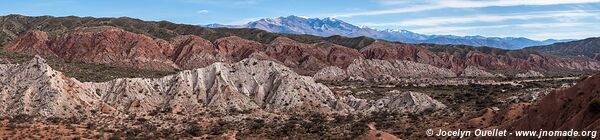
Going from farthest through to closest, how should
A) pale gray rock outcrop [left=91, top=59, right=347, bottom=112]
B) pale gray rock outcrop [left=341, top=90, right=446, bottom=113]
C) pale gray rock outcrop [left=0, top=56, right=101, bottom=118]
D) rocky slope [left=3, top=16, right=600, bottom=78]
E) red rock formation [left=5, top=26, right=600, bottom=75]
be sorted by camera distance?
rocky slope [left=3, top=16, right=600, bottom=78]
red rock formation [left=5, top=26, right=600, bottom=75]
pale gray rock outcrop [left=91, top=59, right=347, bottom=112]
pale gray rock outcrop [left=341, top=90, right=446, bottom=113]
pale gray rock outcrop [left=0, top=56, right=101, bottom=118]

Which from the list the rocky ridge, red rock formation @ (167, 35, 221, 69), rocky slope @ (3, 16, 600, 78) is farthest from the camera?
red rock formation @ (167, 35, 221, 69)

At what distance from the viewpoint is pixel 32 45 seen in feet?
454

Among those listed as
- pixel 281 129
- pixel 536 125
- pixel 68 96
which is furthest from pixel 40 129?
pixel 536 125

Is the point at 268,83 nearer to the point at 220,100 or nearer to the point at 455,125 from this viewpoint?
the point at 220,100

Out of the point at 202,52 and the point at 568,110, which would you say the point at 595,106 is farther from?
the point at 202,52

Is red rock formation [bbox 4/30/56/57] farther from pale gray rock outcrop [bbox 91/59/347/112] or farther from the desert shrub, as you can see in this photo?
the desert shrub

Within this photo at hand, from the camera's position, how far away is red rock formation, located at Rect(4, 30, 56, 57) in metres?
136

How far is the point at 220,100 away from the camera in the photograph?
60.6 m

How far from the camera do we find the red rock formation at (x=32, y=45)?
136 metres

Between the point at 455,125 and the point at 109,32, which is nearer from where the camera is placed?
the point at 455,125

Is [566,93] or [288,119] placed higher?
[566,93]

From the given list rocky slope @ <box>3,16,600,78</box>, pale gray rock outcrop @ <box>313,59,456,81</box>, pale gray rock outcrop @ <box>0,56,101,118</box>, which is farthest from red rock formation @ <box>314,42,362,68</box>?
pale gray rock outcrop @ <box>0,56,101,118</box>

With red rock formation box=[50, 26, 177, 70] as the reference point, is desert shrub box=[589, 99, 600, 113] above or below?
above

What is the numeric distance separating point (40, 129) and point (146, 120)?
9.48 meters
